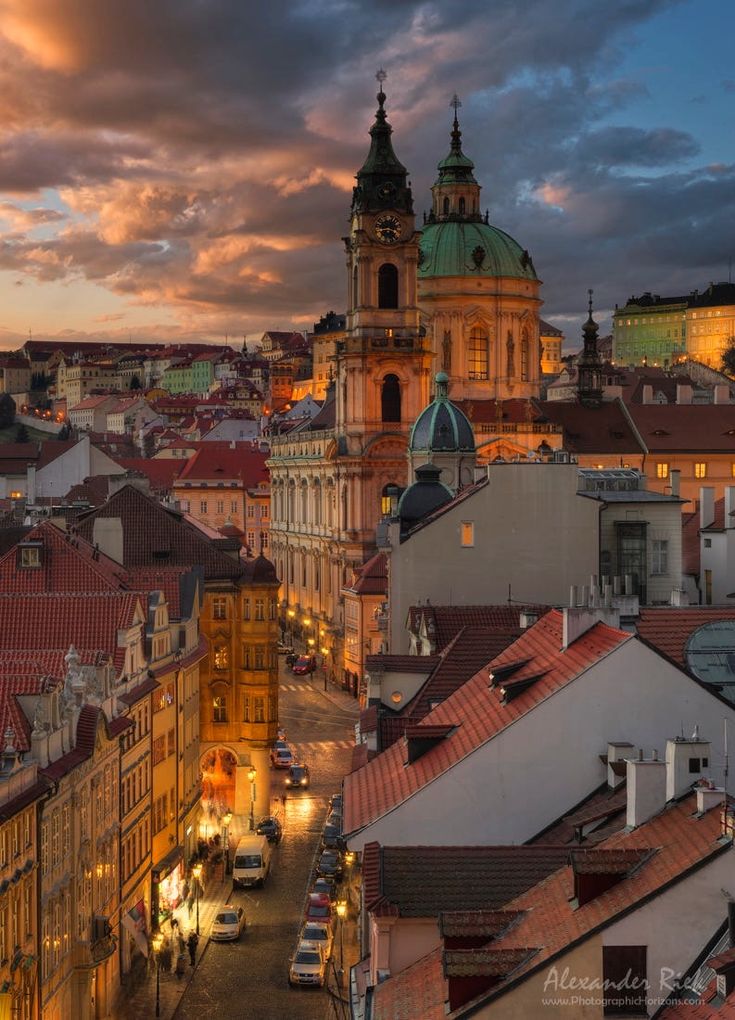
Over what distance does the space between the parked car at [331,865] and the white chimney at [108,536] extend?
50.6 ft

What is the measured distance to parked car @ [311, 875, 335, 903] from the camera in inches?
2166

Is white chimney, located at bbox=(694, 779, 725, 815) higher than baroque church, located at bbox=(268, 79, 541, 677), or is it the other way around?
baroque church, located at bbox=(268, 79, 541, 677)

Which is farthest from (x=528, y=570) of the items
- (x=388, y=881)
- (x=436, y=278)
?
(x=436, y=278)

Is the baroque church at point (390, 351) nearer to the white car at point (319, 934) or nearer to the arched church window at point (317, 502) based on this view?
the arched church window at point (317, 502)

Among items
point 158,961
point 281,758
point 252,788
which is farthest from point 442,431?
point 158,961

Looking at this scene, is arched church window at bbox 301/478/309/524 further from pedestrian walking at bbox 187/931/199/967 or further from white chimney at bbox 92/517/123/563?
pedestrian walking at bbox 187/931/199/967

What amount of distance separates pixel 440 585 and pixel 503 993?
116 ft

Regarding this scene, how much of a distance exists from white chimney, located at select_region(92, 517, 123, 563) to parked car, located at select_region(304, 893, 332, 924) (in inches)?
752

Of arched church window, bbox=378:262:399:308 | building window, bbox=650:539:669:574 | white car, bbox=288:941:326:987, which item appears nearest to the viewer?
white car, bbox=288:941:326:987

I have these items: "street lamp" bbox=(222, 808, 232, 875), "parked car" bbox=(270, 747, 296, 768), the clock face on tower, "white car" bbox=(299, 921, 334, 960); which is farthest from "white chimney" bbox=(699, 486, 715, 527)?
the clock face on tower

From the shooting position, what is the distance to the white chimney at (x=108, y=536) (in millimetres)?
66562

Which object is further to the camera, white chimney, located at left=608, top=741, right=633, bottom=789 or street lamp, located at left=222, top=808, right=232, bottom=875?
street lamp, located at left=222, top=808, right=232, bottom=875

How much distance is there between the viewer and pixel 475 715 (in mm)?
34031

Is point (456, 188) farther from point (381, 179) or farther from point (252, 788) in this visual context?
point (252, 788)
